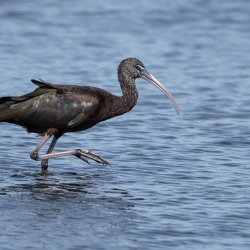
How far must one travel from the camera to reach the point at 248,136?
47.0ft

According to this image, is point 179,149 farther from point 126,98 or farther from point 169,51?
point 169,51

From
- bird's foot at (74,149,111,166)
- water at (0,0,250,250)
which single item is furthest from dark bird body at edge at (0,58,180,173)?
water at (0,0,250,250)

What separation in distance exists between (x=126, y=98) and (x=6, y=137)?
2426 millimetres

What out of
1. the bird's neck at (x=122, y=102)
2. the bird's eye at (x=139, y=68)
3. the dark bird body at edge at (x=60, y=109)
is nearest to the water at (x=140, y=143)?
the dark bird body at edge at (x=60, y=109)

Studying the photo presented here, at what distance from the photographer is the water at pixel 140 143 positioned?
9562 millimetres

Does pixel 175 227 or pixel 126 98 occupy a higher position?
pixel 126 98

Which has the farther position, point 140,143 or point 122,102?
point 140,143

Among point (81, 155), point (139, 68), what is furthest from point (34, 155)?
point (139, 68)

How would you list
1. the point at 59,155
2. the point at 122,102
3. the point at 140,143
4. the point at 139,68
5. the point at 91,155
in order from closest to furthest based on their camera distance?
the point at 91,155
the point at 59,155
the point at 122,102
the point at 139,68
the point at 140,143

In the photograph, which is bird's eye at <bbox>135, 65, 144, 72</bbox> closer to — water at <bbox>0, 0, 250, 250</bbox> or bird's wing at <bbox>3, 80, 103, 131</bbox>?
bird's wing at <bbox>3, 80, 103, 131</bbox>

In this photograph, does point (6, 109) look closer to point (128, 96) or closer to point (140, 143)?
point (128, 96)

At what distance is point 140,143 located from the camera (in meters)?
13.8

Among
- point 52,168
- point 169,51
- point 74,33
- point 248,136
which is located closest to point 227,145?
point 248,136

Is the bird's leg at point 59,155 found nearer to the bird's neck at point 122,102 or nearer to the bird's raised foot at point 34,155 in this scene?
the bird's raised foot at point 34,155
